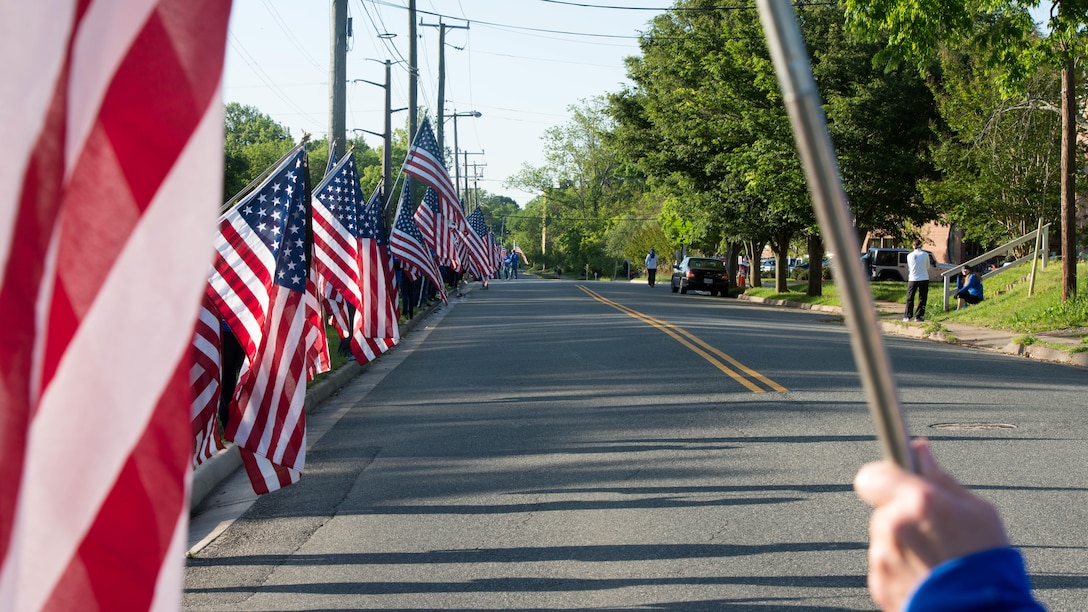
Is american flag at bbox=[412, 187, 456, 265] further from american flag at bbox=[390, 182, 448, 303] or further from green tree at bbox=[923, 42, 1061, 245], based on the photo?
green tree at bbox=[923, 42, 1061, 245]

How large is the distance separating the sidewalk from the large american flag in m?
10.4

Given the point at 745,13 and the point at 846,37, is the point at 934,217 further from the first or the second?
the point at 745,13

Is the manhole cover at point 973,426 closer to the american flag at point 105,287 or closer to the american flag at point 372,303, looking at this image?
the american flag at point 372,303

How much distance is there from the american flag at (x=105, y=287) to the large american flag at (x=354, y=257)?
38.6 ft

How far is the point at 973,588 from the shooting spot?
56.2 inches

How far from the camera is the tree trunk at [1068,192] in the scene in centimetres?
2162

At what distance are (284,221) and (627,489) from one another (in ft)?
11.6

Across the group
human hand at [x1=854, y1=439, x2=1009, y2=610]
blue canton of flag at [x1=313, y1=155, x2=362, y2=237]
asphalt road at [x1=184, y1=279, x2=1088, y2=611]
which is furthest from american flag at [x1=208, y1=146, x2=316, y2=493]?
human hand at [x1=854, y1=439, x2=1009, y2=610]

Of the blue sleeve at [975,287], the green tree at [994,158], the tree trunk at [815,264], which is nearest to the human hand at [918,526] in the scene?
the blue sleeve at [975,287]

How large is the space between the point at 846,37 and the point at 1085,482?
1144 inches

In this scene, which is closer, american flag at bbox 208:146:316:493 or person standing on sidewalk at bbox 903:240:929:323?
american flag at bbox 208:146:316:493

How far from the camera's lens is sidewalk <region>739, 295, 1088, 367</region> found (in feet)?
57.2

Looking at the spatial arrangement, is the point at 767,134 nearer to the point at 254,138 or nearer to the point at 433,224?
the point at 433,224

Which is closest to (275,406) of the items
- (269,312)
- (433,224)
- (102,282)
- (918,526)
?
(269,312)
